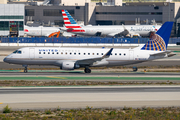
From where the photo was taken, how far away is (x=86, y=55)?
4841 cm

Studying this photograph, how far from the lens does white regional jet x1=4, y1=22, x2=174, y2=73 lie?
47.0 meters

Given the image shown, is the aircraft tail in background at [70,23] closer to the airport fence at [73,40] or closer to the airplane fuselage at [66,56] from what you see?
the airport fence at [73,40]

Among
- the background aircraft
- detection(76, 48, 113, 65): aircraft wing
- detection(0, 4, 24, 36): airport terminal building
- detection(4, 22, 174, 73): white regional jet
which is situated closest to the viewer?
detection(76, 48, 113, 65): aircraft wing

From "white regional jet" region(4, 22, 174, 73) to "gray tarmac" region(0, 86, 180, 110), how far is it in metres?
13.2

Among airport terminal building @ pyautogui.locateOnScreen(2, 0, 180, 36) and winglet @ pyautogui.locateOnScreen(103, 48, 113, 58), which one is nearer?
winglet @ pyautogui.locateOnScreen(103, 48, 113, 58)

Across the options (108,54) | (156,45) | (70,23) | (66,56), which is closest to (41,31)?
(70,23)

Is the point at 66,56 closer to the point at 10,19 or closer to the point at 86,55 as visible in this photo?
the point at 86,55

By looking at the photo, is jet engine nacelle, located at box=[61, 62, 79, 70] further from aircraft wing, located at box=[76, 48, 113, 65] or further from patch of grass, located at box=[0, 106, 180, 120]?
patch of grass, located at box=[0, 106, 180, 120]

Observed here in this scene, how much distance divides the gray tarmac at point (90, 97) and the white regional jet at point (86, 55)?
13171 mm

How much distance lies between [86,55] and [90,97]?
1988cm

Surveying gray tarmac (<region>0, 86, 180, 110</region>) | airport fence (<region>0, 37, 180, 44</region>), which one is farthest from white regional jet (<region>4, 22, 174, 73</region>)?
airport fence (<region>0, 37, 180, 44</region>)

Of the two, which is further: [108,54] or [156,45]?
[156,45]

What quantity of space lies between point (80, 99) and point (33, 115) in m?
6.61

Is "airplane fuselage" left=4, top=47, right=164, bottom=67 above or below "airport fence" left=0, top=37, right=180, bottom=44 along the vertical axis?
below
